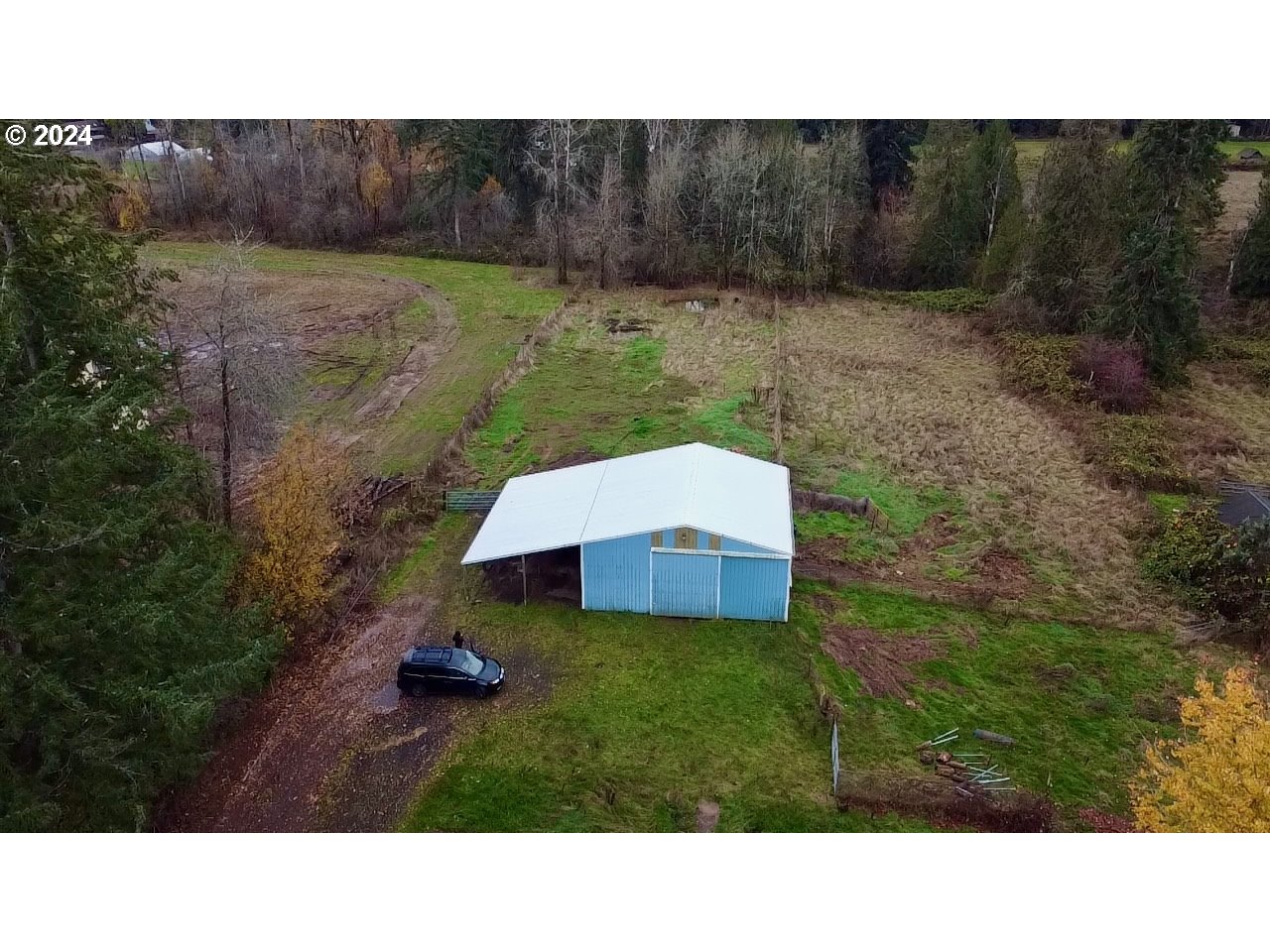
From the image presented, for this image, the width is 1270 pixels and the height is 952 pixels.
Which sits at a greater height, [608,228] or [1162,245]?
[608,228]

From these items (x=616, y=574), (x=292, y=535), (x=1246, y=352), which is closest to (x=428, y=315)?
(x=292, y=535)

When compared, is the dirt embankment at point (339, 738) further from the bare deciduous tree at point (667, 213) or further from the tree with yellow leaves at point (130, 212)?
the bare deciduous tree at point (667, 213)

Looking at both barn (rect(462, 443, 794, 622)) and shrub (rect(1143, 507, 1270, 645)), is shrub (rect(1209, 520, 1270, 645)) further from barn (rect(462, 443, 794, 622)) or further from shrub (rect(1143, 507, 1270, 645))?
barn (rect(462, 443, 794, 622))

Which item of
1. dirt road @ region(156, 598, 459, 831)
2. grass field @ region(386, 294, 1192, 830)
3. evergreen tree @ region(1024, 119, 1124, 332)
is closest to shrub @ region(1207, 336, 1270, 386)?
evergreen tree @ region(1024, 119, 1124, 332)

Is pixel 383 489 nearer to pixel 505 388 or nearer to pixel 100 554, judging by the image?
pixel 505 388

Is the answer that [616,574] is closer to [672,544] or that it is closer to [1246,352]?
[672,544]

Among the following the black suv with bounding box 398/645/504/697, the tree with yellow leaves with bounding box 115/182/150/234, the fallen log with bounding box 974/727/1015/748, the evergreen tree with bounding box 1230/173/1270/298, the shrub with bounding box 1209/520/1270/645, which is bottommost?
the fallen log with bounding box 974/727/1015/748
